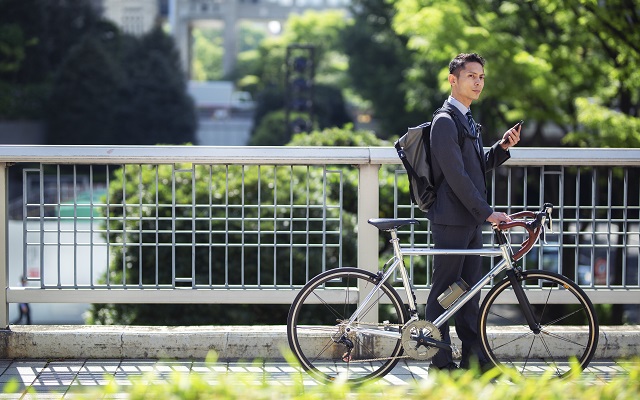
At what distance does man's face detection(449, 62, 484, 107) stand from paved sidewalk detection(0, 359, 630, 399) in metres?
1.66

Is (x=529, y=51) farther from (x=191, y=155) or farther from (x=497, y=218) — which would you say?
(x=497, y=218)

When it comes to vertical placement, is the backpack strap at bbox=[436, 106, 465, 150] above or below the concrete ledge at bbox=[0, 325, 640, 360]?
above

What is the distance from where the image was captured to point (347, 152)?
6566mm

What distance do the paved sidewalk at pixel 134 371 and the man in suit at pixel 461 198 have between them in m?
0.45

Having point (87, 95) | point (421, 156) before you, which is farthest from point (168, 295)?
point (87, 95)

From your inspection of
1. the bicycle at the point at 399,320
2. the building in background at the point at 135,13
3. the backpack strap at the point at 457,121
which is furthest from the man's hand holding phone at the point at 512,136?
the building in background at the point at 135,13

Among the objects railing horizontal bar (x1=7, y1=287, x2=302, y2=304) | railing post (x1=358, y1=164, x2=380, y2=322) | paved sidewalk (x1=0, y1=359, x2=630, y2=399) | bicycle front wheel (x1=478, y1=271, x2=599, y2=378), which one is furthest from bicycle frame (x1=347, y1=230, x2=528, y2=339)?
railing horizontal bar (x1=7, y1=287, x2=302, y2=304)

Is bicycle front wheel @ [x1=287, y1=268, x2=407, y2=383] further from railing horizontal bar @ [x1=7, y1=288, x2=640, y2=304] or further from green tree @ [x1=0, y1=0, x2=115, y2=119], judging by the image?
green tree @ [x1=0, y1=0, x2=115, y2=119]

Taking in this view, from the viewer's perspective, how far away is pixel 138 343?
6562 millimetres

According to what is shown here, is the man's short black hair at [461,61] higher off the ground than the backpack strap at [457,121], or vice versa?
the man's short black hair at [461,61]

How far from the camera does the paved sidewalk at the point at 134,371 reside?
5949 millimetres

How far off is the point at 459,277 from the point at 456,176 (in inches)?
25.1

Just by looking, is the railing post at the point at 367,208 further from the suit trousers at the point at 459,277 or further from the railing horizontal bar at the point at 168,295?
the suit trousers at the point at 459,277

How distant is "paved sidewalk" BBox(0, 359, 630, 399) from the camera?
5.95 metres
